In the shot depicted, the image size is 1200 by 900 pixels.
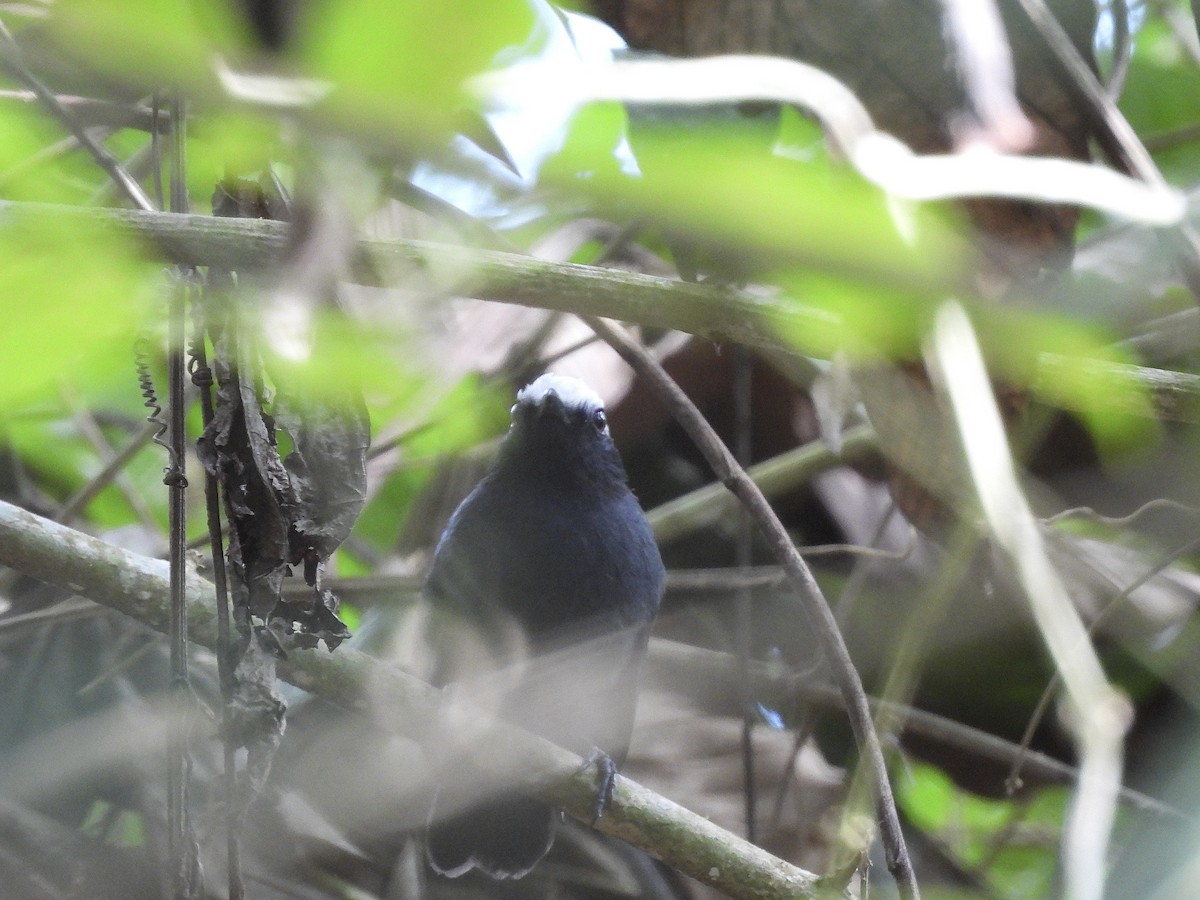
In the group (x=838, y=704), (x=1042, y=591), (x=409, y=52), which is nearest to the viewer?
(x=409, y=52)

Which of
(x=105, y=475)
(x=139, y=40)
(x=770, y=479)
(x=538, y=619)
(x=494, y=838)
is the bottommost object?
(x=494, y=838)

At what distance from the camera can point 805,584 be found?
2129mm

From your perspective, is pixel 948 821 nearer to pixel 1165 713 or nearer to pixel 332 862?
pixel 1165 713

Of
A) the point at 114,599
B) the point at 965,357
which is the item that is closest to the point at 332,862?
the point at 114,599

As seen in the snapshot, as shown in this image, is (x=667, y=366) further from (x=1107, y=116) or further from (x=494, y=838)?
(x=1107, y=116)

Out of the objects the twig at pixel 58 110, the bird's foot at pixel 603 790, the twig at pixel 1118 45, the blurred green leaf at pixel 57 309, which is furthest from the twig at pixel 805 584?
the blurred green leaf at pixel 57 309

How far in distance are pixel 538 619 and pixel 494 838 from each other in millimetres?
603

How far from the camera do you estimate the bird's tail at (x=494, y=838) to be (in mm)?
3098

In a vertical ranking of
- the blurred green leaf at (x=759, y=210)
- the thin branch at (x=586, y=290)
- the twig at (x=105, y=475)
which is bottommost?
the twig at (x=105, y=475)

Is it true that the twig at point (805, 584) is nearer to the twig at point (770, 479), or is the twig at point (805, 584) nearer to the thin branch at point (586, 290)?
the thin branch at point (586, 290)

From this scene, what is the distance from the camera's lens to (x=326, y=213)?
38 cm

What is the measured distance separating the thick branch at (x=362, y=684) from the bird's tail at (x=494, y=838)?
3.50 ft

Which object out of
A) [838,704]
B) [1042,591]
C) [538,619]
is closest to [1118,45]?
[1042,591]

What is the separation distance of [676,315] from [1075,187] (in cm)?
44
